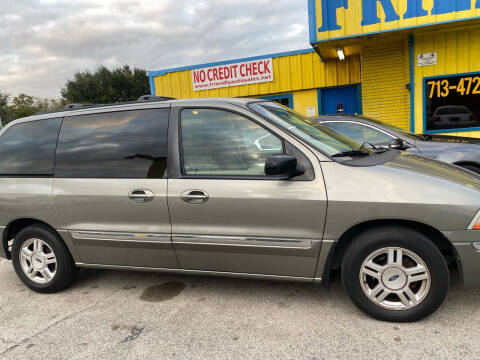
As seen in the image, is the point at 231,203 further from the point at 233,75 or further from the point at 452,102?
the point at 233,75

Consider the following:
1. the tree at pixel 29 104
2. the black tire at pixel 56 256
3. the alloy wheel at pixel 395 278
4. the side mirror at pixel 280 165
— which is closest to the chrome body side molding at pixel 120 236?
the black tire at pixel 56 256

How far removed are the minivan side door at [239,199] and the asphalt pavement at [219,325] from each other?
369mm

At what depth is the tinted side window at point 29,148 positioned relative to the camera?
364 centimetres

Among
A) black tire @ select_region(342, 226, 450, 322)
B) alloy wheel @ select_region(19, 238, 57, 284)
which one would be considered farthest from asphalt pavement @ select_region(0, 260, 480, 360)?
alloy wheel @ select_region(19, 238, 57, 284)

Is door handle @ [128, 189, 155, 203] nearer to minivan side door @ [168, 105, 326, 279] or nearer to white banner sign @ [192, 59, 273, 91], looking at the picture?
minivan side door @ [168, 105, 326, 279]

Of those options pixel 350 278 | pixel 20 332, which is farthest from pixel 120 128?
pixel 350 278

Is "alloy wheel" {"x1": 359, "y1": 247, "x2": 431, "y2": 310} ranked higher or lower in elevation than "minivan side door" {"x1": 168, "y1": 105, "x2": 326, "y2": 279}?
lower

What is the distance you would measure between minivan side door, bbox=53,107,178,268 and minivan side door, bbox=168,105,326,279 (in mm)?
143

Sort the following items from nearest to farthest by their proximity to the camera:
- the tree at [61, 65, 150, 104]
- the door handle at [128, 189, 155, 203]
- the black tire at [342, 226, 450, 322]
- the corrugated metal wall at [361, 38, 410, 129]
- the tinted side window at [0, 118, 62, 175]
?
the black tire at [342, 226, 450, 322]
the door handle at [128, 189, 155, 203]
the tinted side window at [0, 118, 62, 175]
the corrugated metal wall at [361, 38, 410, 129]
the tree at [61, 65, 150, 104]

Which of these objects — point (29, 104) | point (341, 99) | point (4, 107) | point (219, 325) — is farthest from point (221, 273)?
point (29, 104)

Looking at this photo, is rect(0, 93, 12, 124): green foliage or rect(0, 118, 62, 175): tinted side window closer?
rect(0, 118, 62, 175): tinted side window

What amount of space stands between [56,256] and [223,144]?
79.4 inches

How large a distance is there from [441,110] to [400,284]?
24.8 feet

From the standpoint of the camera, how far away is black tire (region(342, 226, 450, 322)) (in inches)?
102
